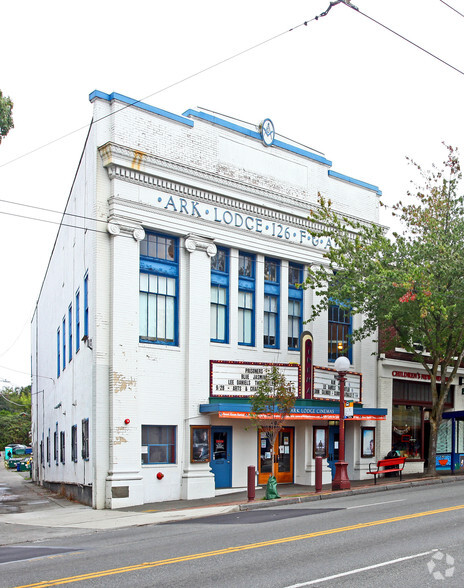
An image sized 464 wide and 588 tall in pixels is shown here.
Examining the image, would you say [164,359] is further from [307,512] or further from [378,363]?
[378,363]

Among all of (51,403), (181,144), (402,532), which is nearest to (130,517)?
(402,532)

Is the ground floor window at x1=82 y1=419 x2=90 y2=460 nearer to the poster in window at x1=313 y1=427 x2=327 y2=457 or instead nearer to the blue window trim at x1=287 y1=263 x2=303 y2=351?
the blue window trim at x1=287 y1=263 x2=303 y2=351

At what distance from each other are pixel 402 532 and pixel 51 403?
27180 mm

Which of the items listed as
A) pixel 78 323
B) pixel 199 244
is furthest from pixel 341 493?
pixel 78 323

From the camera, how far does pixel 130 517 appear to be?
18.7 m

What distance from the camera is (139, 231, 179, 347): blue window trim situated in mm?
22938

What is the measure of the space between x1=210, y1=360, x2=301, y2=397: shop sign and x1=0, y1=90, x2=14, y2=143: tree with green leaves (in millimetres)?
10327

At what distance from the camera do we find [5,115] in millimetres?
17125

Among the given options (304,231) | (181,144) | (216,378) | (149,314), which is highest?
(181,144)

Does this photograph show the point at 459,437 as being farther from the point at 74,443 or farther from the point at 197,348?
the point at 74,443

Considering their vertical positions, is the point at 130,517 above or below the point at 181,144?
below

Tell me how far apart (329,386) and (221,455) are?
17.7 ft

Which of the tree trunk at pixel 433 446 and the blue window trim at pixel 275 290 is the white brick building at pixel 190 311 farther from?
the tree trunk at pixel 433 446

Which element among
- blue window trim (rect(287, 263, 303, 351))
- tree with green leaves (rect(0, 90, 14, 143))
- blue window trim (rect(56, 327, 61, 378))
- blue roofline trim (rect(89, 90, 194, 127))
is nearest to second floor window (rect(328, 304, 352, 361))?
blue window trim (rect(287, 263, 303, 351))
